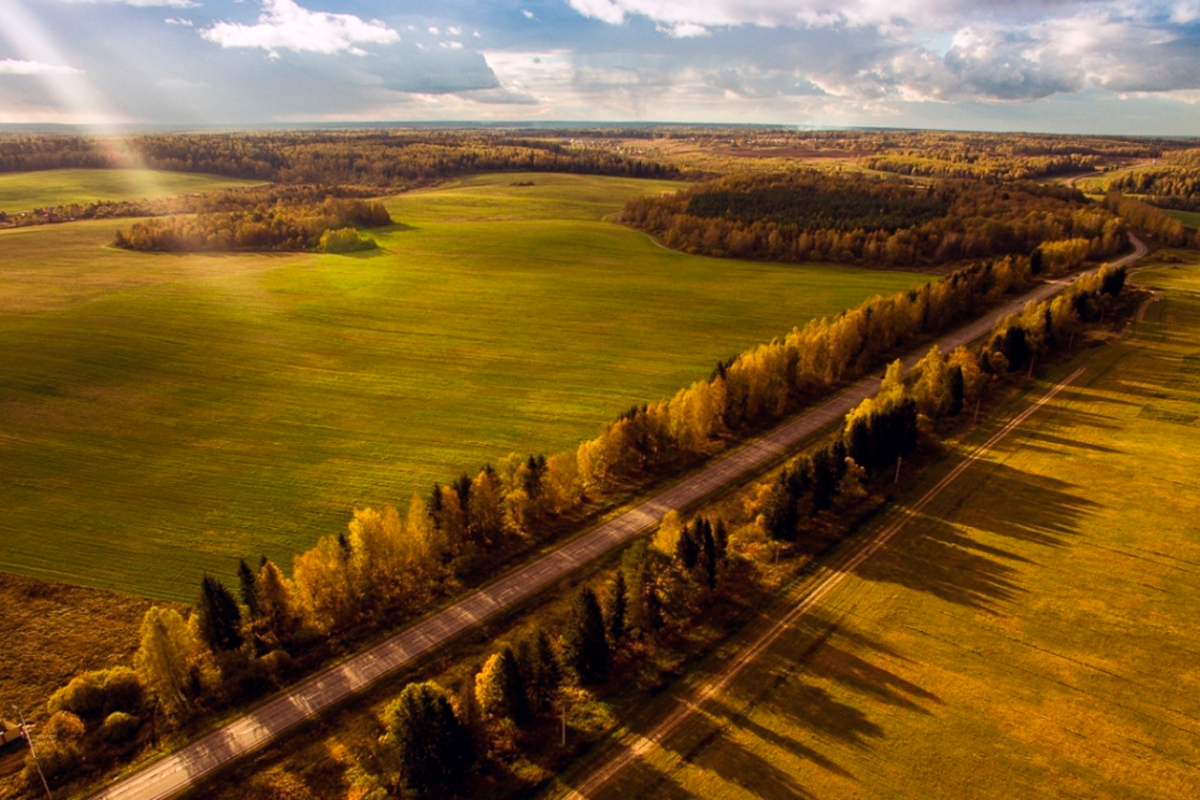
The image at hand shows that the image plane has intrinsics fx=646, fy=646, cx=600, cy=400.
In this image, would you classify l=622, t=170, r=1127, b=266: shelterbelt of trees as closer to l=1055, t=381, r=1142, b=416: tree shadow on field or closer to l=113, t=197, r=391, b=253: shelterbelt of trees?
l=1055, t=381, r=1142, b=416: tree shadow on field

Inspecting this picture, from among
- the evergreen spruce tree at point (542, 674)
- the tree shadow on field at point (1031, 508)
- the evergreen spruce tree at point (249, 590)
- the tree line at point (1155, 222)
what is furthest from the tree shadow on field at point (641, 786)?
the tree line at point (1155, 222)

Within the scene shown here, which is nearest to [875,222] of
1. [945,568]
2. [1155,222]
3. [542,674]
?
[1155,222]

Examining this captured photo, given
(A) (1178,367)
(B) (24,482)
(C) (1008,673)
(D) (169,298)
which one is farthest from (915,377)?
(D) (169,298)

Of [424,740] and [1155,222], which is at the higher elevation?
[1155,222]

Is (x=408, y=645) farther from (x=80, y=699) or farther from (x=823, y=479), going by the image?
(x=823, y=479)

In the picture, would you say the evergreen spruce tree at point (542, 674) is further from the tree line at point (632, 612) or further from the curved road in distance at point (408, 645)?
the curved road in distance at point (408, 645)

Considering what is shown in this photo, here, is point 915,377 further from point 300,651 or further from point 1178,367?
point 300,651
